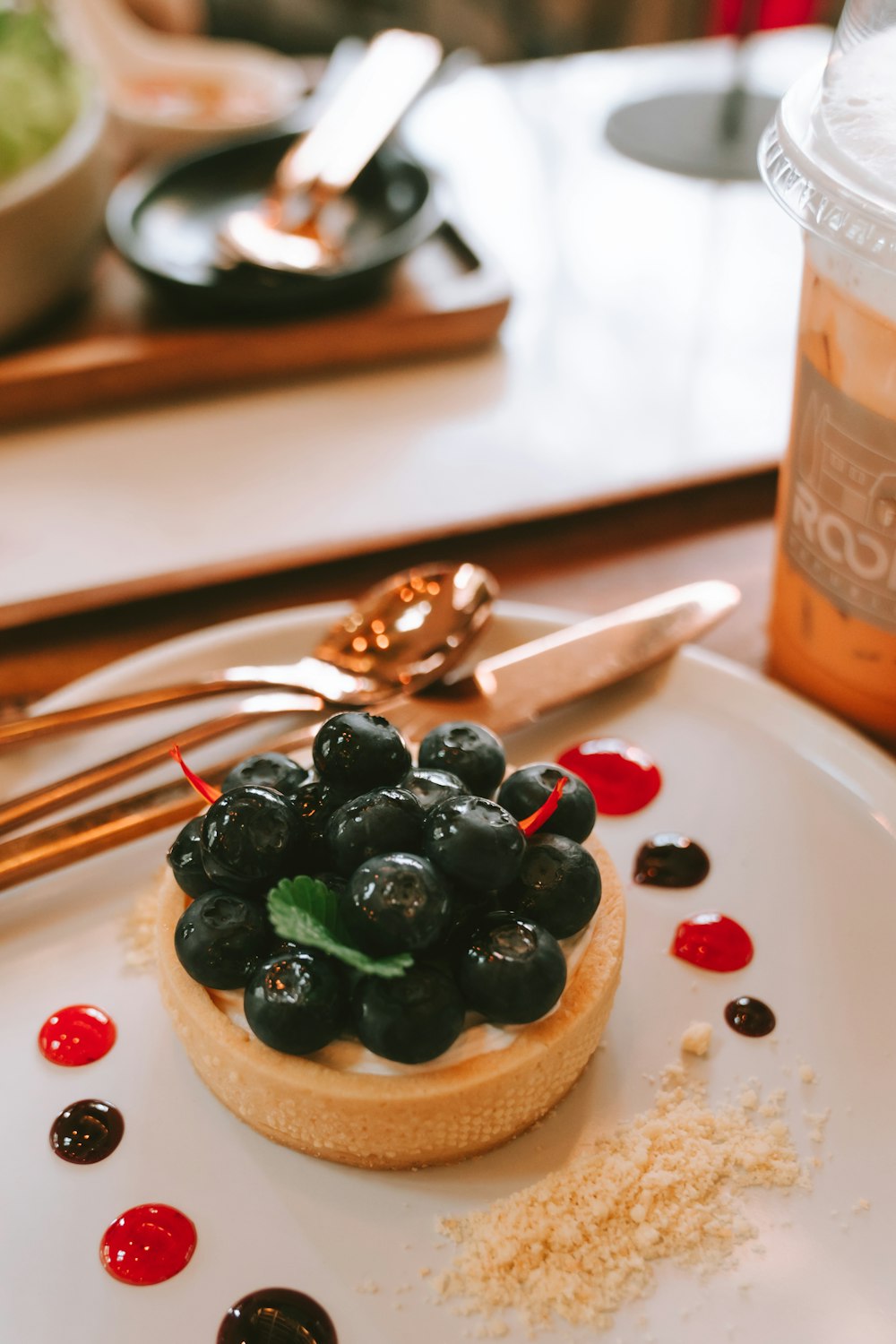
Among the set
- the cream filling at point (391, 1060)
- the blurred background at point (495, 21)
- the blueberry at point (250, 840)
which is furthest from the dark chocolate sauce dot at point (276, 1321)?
the blurred background at point (495, 21)

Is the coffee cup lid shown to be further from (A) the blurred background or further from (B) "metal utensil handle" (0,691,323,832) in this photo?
(A) the blurred background

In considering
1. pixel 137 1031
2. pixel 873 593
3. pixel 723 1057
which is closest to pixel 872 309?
pixel 873 593

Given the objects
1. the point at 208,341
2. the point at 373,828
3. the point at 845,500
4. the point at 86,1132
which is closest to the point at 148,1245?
the point at 86,1132

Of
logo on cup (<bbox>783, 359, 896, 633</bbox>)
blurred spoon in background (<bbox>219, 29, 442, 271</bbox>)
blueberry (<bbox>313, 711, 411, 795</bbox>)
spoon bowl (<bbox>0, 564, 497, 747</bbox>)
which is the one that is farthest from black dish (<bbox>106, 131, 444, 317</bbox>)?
blueberry (<bbox>313, 711, 411, 795</bbox>)

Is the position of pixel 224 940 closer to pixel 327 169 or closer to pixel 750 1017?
pixel 750 1017

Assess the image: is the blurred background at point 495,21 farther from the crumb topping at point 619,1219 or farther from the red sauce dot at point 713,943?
the crumb topping at point 619,1219

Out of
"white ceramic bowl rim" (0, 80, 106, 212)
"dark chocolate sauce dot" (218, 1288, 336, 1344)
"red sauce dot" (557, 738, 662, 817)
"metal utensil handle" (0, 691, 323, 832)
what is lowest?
"dark chocolate sauce dot" (218, 1288, 336, 1344)

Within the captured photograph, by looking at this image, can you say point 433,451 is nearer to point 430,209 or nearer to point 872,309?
point 430,209
